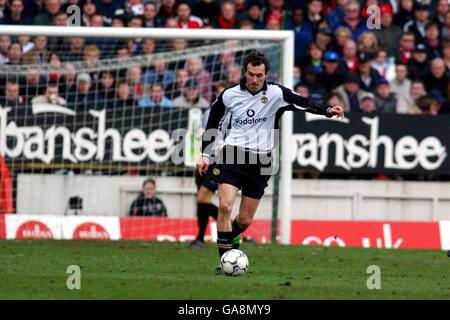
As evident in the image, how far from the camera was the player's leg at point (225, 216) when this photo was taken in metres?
12.0

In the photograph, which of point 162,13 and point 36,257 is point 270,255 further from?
point 162,13

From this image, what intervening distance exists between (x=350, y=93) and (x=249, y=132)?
8.72 m

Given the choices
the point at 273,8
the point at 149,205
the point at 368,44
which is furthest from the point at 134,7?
the point at 368,44

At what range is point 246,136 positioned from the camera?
12.4 metres

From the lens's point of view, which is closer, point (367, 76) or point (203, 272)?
point (203, 272)

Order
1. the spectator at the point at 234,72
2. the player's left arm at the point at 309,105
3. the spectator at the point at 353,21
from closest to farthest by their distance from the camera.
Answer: the player's left arm at the point at 309,105
the spectator at the point at 234,72
the spectator at the point at 353,21

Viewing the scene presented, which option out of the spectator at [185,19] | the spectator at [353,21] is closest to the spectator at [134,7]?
the spectator at [185,19]

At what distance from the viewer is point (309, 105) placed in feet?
40.6

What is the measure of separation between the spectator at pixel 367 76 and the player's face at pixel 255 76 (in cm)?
912

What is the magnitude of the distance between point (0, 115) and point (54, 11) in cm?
272

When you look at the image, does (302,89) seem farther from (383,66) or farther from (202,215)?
(202,215)

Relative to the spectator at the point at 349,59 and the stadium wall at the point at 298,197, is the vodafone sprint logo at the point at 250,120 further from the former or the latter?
the spectator at the point at 349,59

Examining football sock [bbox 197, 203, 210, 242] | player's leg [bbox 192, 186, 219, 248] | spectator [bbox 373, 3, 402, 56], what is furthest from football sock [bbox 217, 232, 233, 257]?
spectator [bbox 373, 3, 402, 56]

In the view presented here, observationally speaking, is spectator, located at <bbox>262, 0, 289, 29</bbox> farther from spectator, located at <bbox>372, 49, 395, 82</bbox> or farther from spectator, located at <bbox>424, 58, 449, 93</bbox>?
spectator, located at <bbox>424, 58, 449, 93</bbox>
